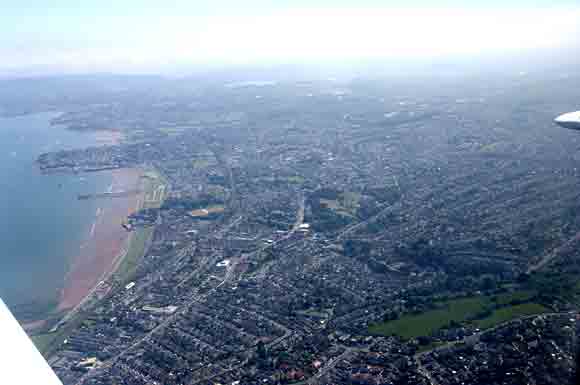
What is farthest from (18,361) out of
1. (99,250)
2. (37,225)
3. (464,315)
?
(37,225)

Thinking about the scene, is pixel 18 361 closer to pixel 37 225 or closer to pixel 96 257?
pixel 96 257

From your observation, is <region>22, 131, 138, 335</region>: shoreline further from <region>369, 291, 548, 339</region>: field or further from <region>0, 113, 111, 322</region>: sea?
<region>369, 291, 548, 339</region>: field

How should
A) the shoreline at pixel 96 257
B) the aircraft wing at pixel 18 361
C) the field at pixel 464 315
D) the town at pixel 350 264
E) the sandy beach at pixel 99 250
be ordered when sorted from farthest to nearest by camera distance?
the sandy beach at pixel 99 250 < the shoreline at pixel 96 257 < the field at pixel 464 315 < the town at pixel 350 264 < the aircraft wing at pixel 18 361

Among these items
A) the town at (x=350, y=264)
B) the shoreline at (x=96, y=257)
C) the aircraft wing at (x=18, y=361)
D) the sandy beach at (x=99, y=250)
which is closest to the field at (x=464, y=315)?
the town at (x=350, y=264)

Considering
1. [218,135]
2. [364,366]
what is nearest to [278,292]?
[364,366]

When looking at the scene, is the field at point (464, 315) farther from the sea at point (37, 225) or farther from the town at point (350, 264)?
the sea at point (37, 225)

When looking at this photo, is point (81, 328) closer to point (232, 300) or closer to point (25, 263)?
point (232, 300)
